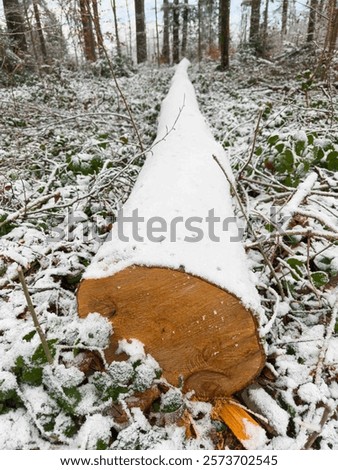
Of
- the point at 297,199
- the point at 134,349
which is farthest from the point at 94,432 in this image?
the point at 297,199

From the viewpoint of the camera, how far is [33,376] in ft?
4.39

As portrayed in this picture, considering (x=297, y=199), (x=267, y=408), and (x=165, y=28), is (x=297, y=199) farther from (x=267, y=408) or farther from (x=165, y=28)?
(x=165, y=28)

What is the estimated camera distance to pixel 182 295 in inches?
48.1

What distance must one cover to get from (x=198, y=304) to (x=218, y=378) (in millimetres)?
365

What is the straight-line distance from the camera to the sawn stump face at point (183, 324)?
3.97 feet

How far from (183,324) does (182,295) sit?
134 millimetres

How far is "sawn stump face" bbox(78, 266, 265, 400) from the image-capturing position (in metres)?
1.21

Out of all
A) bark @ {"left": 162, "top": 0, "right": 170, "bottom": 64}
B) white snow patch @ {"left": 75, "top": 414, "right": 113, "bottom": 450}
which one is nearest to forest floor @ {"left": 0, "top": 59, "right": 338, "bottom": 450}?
white snow patch @ {"left": 75, "top": 414, "right": 113, "bottom": 450}

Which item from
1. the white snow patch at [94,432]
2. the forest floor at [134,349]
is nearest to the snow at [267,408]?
the forest floor at [134,349]

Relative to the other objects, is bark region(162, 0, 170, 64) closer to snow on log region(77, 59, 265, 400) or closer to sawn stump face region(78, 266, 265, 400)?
snow on log region(77, 59, 265, 400)

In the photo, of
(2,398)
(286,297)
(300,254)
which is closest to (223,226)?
(286,297)

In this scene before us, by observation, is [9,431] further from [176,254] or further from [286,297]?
[286,297]
